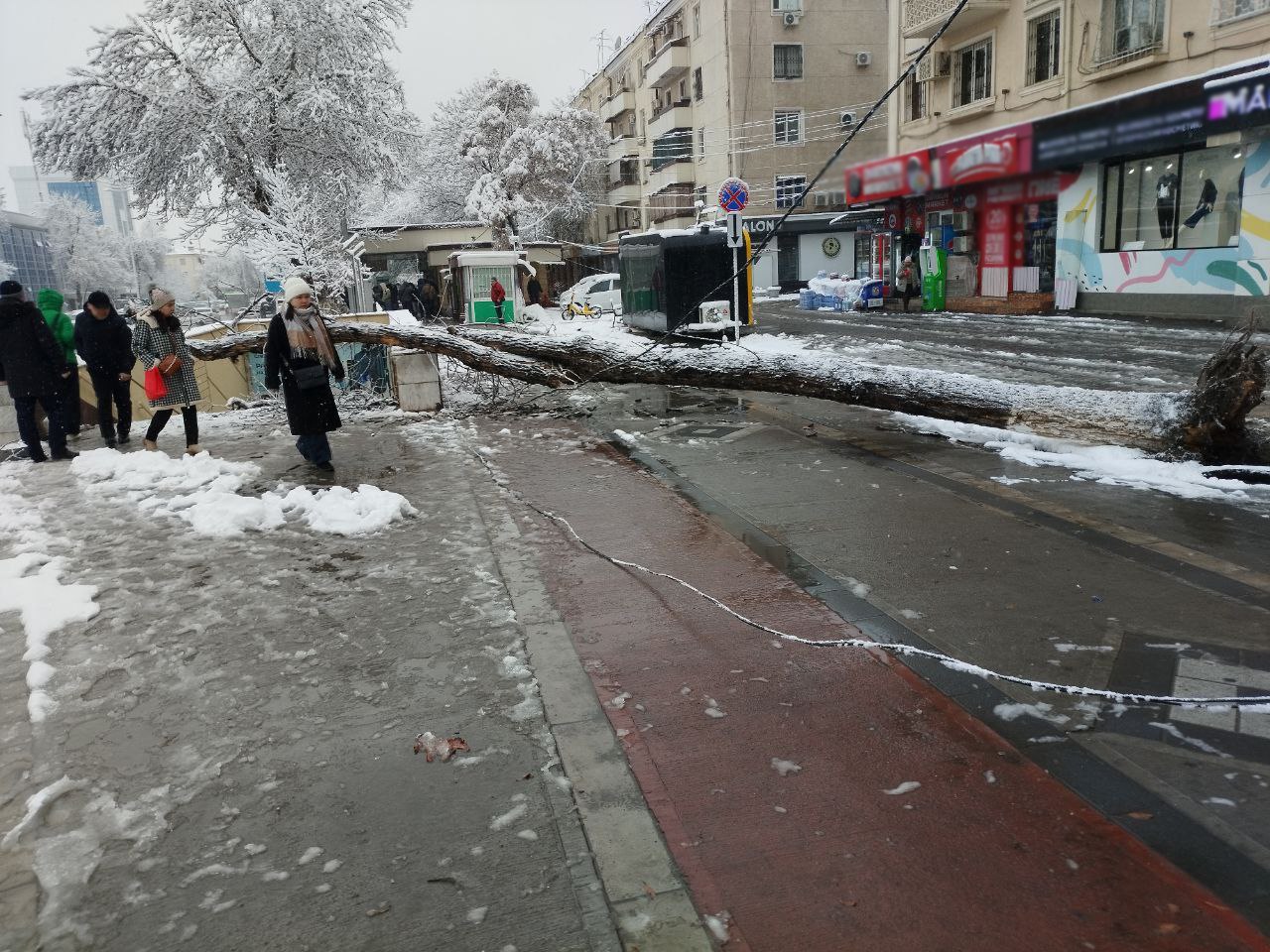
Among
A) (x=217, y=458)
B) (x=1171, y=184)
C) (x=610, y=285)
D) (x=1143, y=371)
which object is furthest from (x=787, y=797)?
Answer: (x=610, y=285)

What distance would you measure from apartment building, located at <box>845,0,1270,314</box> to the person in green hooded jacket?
486 inches

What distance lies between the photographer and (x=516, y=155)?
47.2m

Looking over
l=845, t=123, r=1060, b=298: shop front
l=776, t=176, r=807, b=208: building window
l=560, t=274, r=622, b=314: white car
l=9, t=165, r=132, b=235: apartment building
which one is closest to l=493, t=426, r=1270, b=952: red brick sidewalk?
l=845, t=123, r=1060, b=298: shop front

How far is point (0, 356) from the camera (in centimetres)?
836

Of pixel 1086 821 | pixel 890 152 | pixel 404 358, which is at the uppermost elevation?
pixel 890 152

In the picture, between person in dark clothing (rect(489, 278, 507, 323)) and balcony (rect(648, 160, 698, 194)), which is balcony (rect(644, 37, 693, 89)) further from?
person in dark clothing (rect(489, 278, 507, 323))

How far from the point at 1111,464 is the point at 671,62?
44.6 m

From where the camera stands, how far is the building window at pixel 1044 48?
21.3 meters

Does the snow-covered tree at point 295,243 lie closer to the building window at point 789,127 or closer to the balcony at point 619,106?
the building window at point 789,127

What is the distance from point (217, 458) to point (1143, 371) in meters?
11.1

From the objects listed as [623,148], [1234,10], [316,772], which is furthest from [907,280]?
[623,148]

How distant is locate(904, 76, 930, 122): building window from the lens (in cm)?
2620

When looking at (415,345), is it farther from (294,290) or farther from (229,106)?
(229,106)

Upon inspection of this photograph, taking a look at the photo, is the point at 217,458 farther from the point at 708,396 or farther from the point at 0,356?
the point at 708,396
